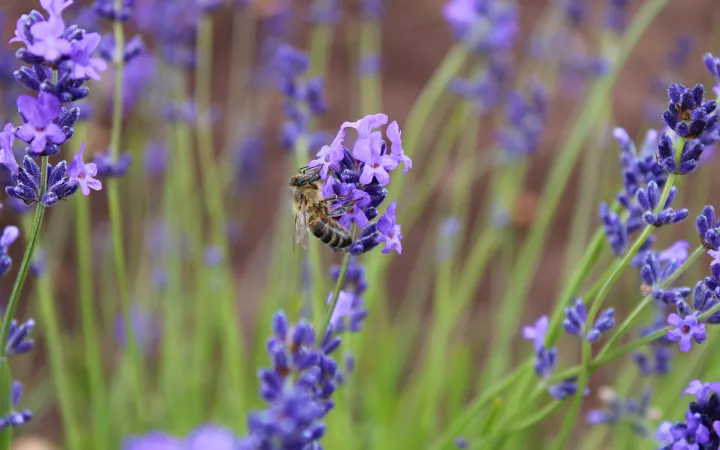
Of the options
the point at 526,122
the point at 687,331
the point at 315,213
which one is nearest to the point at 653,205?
the point at 687,331

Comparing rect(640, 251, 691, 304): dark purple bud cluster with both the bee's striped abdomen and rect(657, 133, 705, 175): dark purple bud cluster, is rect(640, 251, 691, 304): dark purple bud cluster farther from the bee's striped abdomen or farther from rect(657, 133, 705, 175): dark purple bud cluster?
the bee's striped abdomen

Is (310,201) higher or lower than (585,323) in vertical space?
higher

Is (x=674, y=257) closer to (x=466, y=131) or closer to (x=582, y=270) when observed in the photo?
(x=582, y=270)

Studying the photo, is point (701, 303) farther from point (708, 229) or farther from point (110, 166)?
point (110, 166)

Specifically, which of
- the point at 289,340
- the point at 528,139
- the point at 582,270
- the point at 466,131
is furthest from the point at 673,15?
the point at 289,340

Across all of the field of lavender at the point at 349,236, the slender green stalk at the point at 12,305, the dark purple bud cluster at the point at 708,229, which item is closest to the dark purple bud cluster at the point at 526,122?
the field of lavender at the point at 349,236

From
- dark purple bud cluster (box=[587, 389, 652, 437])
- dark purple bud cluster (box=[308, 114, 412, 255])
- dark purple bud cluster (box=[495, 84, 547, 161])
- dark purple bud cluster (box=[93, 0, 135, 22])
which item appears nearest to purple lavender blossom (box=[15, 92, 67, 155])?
dark purple bud cluster (box=[308, 114, 412, 255])

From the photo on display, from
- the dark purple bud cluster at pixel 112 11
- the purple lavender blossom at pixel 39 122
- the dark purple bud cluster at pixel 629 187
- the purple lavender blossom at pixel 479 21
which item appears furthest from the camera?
the purple lavender blossom at pixel 479 21

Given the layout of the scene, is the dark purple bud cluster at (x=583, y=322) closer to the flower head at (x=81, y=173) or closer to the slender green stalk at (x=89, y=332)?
the flower head at (x=81, y=173)
